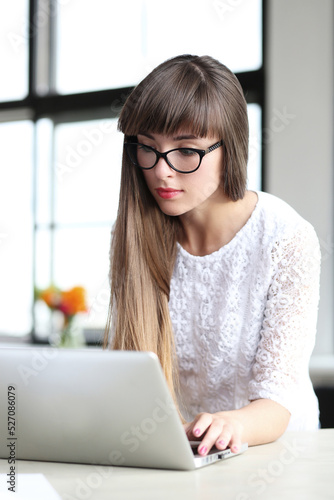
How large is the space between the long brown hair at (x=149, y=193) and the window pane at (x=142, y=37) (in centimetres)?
193

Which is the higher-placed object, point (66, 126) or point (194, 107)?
point (66, 126)

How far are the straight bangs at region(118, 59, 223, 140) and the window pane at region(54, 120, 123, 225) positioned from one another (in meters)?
2.19

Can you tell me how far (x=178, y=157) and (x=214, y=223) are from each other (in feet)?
0.90

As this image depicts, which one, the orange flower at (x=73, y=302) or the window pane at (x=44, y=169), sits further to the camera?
the window pane at (x=44, y=169)

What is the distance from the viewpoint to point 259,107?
10.6 ft

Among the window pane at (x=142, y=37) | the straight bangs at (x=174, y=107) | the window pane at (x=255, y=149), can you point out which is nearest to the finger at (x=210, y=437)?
the straight bangs at (x=174, y=107)

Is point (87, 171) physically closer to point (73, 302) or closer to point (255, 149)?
point (73, 302)

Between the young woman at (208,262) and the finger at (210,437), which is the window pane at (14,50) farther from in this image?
the finger at (210,437)

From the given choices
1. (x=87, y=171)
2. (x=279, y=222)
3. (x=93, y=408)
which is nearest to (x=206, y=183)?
(x=279, y=222)

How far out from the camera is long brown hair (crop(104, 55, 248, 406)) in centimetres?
135

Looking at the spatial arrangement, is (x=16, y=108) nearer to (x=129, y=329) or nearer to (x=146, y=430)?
(x=129, y=329)

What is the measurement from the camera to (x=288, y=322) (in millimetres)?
1349

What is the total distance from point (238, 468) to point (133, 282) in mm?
638

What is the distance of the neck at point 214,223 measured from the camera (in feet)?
5.12
